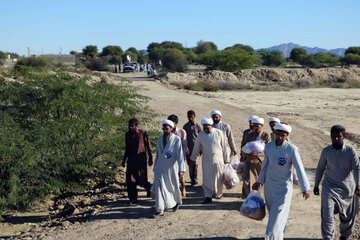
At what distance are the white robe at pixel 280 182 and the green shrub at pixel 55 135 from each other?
154 inches

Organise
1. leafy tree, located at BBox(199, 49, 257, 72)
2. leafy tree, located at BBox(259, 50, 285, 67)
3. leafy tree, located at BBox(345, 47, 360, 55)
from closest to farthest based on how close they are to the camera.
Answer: leafy tree, located at BBox(199, 49, 257, 72)
leafy tree, located at BBox(259, 50, 285, 67)
leafy tree, located at BBox(345, 47, 360, 55)

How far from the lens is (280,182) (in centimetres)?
589

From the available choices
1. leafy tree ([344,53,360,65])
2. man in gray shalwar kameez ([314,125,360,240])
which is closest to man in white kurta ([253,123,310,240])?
man in gray shalwar kameez ([314,125,360,240])

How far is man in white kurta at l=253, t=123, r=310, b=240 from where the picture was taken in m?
5.78

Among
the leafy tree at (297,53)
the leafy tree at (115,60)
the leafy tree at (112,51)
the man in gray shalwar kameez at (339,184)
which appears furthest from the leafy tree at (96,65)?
the man in gray shalwar kameez at (339,184)

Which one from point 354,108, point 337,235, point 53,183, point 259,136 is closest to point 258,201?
point 337,235

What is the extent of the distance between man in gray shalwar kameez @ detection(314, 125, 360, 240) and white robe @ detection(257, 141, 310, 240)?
0.35 metres

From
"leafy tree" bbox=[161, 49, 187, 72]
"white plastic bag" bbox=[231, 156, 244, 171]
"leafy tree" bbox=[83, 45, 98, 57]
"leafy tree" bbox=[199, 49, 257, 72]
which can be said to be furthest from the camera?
"leafy tree" bbox=[83, 45, 98, 57]

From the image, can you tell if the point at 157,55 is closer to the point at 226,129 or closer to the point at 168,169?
the point at 226,129

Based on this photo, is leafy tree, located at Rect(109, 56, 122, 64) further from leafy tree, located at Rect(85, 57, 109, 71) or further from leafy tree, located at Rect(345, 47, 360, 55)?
leafy tree, located at Rect(345, 47, 360, 55)

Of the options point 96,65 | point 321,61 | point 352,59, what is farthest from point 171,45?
point 352,59

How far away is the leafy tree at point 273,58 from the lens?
71.4m

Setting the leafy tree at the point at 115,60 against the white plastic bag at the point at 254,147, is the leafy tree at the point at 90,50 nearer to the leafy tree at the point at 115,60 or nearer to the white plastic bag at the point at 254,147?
the leafy tree at the point at 115,60

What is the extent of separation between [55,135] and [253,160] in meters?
3.64
